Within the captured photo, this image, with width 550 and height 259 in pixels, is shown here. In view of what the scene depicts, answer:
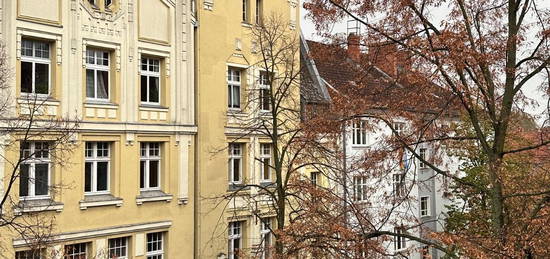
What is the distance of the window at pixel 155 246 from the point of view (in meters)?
19.6

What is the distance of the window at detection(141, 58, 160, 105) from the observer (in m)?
19.6

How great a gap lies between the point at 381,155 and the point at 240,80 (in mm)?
13229

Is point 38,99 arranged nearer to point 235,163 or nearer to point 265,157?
point 235,163

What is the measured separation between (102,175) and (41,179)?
81.2 inches

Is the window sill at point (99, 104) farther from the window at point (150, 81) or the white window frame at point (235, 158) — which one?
the white window frame at point (235, 158)

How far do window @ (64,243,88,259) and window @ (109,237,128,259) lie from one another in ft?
3.05

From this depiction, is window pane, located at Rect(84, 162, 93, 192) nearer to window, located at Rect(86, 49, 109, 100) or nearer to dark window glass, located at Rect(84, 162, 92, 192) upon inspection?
dark window glass, located at Rect(84, 162, 92, 192)

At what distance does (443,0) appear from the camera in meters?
9.63

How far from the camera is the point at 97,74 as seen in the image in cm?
1833

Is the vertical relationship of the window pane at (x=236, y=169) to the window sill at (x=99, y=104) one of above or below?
below

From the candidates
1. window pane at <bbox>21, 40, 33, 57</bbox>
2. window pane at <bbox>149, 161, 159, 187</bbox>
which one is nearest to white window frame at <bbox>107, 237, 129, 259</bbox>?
window pane at <bbox>149, 161, 159, 187</bbox>

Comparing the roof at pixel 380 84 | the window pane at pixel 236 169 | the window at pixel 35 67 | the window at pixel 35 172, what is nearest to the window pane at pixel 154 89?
the window at pixel 35 67

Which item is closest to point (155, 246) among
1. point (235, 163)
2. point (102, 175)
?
point (102, 175)

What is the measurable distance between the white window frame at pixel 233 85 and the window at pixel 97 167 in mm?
5522
